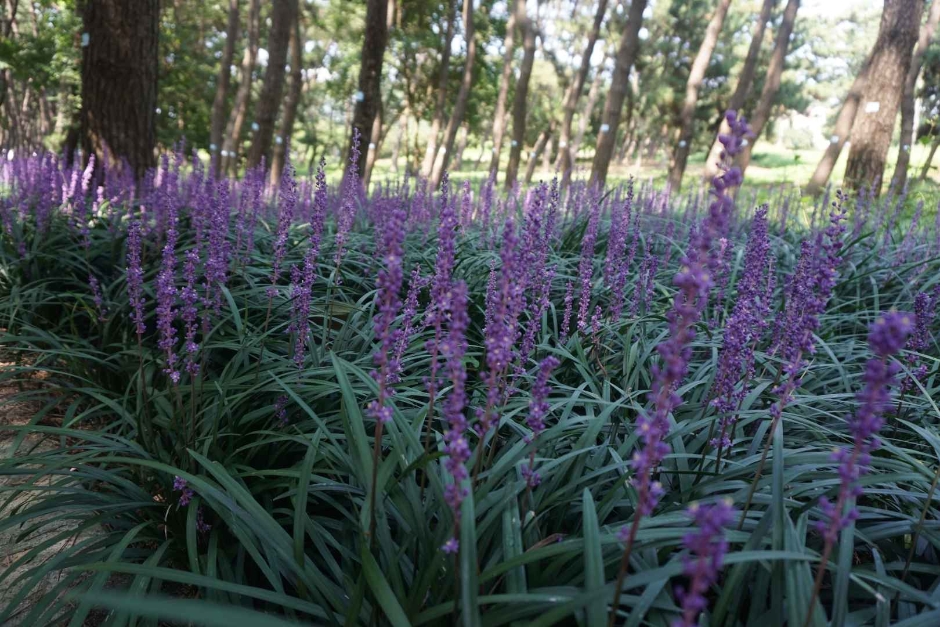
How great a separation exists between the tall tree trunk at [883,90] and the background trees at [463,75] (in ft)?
0.21

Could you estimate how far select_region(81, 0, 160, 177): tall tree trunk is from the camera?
6.03 m

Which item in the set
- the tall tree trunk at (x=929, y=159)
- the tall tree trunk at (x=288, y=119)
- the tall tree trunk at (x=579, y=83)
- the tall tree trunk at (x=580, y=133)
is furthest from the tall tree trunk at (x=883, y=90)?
the tall tree trunk at (x=288, y=119)

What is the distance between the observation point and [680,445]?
81.7 inches

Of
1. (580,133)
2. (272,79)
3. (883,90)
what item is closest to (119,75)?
(272,79)

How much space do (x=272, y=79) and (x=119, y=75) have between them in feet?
17.7

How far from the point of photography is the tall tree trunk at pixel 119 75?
6027 millimetres

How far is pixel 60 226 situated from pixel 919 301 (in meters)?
5.36

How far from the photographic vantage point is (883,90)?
26.5ft

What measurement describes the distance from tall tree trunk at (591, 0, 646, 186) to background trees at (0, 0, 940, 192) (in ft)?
0.13

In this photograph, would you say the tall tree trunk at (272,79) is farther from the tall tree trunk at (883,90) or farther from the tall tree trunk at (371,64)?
the tall tree trunk at (883,90)

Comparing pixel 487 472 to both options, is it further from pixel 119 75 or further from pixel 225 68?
pixel 225 68

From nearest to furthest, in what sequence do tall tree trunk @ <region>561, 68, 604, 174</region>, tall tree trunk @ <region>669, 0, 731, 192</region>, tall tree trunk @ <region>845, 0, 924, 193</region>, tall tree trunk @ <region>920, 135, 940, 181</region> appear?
tall tree trunk @ <region>845, 0, 924, 193</region>, tall tree trunk @ <region>561, 68, 604, 174</region>, tall tree trunk @ <region>920, 135, 940, 181</region>, tall tree trunk @ <region>669, 0, 731, 192</region>

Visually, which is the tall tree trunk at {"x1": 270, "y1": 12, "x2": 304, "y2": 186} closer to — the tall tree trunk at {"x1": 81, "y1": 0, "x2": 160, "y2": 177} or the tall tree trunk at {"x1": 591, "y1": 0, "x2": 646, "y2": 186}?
the tall tree trunk at {"x1": 81, "y1": 0, "x2": 160, "y2": 177}

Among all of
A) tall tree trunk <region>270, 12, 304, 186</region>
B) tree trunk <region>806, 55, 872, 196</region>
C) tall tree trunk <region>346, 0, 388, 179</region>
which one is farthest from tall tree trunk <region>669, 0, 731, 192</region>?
tall tree trunk <region>270, 12, 304, 186</region>
